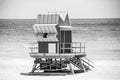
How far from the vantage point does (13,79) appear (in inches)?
989

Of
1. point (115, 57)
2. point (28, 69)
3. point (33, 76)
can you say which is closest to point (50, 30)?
point (33, 76)

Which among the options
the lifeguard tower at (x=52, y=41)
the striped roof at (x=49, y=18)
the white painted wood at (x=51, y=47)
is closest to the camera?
the lifeguard tower at (x=52, y=41)

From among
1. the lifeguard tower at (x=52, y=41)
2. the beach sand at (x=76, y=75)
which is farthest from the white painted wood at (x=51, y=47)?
the beach sand at (x=76, y=75)

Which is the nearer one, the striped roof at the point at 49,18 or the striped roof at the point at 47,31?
the striped roof at the point at 47,31

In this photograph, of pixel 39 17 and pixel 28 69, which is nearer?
pixel 39 17

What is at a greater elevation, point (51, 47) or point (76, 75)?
point (51, 47)

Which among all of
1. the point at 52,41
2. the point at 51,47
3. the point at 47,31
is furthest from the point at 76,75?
the point at 47,31

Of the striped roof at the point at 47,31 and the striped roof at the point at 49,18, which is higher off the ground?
the striped roof at the point at 49,18

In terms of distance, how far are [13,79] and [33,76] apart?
0.90 meters

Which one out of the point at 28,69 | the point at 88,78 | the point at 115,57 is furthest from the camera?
the point at 115,57

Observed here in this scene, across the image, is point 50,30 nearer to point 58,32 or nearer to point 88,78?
point 58,32

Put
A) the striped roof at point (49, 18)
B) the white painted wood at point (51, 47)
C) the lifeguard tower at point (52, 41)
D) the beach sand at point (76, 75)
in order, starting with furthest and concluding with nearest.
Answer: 1. the white painted wood at point (51, 47)
2. the striped roof at point (49, 18)
3. the lifeguard tower at point (52, 41)
4. the beach sand at point (76, 75)

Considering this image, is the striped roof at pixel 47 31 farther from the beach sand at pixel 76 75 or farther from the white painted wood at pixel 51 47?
the beach sand at pixel 76 75

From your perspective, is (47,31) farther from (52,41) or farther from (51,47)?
(51,47)
